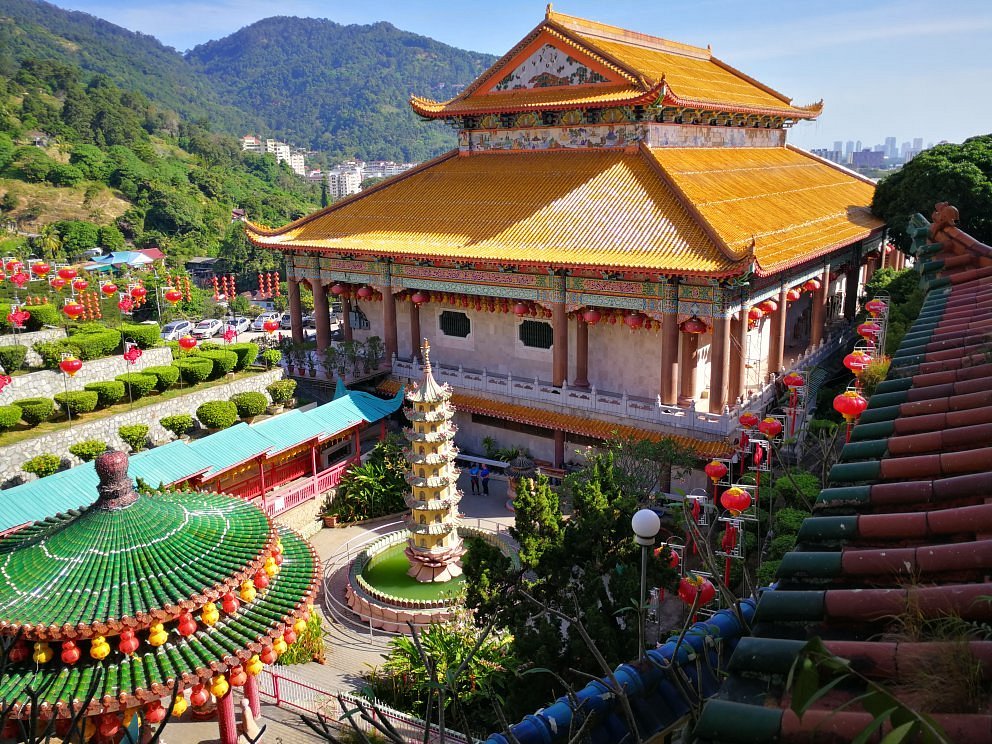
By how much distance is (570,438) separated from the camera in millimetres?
22594

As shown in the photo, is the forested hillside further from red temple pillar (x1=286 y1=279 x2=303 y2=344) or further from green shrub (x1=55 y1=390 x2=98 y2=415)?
green shrub (x1=55 y1=390 x2=98 y2=415)

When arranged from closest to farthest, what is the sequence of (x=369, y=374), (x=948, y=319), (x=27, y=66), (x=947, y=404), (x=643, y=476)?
1. (x=947, y=404)
2. (x=948, y=319)
3. (x=643, y=476)
4. (x=369, y=374)
5. (x=27, y=66)

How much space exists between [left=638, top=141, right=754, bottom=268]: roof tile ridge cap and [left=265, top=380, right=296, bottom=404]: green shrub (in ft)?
40.5

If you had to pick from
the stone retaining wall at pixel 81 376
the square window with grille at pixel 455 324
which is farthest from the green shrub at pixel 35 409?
the square window with grille at pixel 455 324

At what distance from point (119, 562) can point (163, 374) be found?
15371 millimetres

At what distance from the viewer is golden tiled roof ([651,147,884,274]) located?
21109 mm

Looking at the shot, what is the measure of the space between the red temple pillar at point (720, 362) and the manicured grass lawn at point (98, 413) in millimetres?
13912

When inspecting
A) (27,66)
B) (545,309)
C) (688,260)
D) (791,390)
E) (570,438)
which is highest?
(27,66)

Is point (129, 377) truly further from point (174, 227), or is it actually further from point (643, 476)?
point (174, 227)

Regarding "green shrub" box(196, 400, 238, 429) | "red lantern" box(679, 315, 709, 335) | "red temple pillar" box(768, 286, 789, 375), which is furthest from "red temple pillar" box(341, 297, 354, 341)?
"red temple pillar" box(768, 286, 789, 375)

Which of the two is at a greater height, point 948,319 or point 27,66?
point 27,66

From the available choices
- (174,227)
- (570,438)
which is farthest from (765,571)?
(174,227)

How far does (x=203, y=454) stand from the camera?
18.2m

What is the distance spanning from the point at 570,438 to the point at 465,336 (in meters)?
5.34
